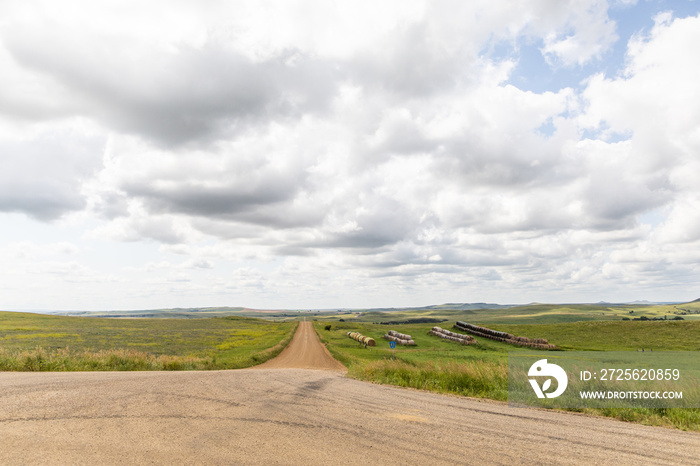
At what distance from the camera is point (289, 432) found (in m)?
9.06

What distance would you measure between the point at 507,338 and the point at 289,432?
2296 inches

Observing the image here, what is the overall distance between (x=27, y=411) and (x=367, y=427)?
30.3 ft

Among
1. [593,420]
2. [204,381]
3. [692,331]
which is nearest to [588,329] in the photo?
[692,331]

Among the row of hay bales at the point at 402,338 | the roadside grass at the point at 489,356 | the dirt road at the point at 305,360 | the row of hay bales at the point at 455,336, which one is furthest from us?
the row of hay bales at the point at 402,338

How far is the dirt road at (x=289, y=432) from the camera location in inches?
297

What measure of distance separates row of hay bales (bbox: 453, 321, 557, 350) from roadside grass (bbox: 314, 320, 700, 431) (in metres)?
1.81

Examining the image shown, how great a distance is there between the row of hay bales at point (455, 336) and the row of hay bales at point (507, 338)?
5.20 m

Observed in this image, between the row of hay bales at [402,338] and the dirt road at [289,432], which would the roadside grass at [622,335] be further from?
the dirt road at [289,432]

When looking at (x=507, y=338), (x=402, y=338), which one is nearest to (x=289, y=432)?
(x=402, y=338)

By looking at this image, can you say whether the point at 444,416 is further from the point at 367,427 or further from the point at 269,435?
the point at 269,435

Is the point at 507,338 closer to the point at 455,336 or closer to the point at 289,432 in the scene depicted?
the point at 455,336

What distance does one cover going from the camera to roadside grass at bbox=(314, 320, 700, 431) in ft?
43.8

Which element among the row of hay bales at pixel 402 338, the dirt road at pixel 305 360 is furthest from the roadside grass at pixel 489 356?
the dirt road at pixel 305 360

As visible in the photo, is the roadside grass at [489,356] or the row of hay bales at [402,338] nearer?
the roadside grass at [489,356]
